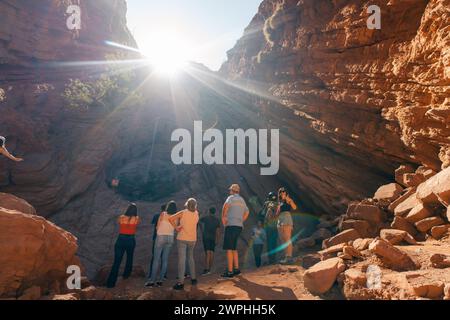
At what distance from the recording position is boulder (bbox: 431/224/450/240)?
6729 mm

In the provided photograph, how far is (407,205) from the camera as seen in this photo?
27.0 feet

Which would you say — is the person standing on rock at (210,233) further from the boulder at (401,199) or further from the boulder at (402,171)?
the boulder at (402,171)

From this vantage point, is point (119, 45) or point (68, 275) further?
point (119, 45)

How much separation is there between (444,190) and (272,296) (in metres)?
4.14

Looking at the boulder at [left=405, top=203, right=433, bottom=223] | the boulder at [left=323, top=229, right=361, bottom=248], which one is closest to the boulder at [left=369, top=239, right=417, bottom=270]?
the boulder at [left=405, top=203, right=433, bottom=223]

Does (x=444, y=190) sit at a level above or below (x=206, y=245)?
above

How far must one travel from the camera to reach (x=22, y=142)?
15.3 metres

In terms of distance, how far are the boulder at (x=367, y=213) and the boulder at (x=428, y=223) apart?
5.48ft

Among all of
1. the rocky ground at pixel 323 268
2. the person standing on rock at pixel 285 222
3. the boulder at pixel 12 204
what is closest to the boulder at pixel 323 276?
the rocky ground at pixel 323 268

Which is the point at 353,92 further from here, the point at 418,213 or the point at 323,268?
the point at 323,268

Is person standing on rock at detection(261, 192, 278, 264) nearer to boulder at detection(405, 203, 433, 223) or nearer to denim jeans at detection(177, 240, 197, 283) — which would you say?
denim jeans at detection(177, 240, 197, 283)

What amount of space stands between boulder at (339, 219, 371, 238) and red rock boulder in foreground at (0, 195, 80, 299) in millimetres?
7196

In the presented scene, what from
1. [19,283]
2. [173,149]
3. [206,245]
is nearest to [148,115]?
[173,149]

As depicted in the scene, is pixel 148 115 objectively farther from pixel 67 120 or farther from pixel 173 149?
pixel 67 120
